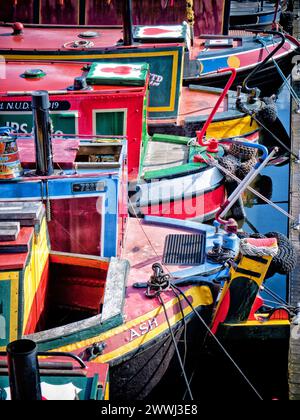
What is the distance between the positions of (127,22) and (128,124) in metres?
2.69

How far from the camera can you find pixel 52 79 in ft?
38.7

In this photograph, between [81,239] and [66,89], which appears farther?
[66,89]

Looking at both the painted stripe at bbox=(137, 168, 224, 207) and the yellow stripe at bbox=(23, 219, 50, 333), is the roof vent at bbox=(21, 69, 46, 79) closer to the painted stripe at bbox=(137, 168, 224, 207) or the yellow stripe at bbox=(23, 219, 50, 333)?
the painted stripe at bbox=(137, 168, 224, 207)

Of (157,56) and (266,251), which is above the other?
(157,56)

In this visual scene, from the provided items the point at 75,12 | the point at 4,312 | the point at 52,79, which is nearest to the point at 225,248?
the point at 4,312

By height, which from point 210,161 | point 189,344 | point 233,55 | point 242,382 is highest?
point 233,55

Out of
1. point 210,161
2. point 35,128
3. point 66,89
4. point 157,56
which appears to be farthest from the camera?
point 157,56

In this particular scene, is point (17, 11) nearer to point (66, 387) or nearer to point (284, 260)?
point (284, 260)

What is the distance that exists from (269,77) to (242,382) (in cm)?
1146

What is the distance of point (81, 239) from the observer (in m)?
8.28

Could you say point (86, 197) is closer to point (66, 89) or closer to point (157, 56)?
point (66, 89)

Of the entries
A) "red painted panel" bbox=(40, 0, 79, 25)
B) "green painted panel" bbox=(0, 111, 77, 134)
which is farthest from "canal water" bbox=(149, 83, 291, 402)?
"red painted panel" bbox=(40, 0, 79, 25)
